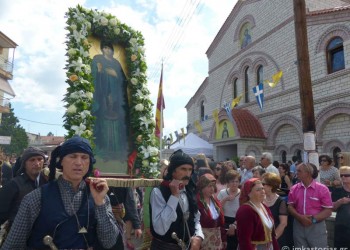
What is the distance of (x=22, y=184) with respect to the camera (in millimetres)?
3510

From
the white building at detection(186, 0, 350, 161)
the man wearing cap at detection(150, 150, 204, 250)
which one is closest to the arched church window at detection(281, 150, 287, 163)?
the white building at detection(186, 0, 350, 161)

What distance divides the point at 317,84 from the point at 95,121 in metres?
12.3

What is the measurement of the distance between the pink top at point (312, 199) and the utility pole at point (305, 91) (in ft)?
8.82

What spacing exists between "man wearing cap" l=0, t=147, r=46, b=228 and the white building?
9.05 m

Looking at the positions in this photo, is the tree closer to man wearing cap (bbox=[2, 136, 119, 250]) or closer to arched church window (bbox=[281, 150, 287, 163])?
arched church window (bbox=[281, 150, 287, 163])

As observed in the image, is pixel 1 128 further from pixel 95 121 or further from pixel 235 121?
pixel 95 121

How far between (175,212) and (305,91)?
5.81 metres

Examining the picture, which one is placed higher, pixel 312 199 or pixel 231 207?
pixel 312 199

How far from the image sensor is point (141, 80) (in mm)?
5379

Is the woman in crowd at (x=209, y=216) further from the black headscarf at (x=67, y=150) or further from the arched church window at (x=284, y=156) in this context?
the arched church window at (x=284, y=156)

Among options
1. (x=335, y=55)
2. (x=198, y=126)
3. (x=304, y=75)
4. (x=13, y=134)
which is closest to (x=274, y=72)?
(x=335, y=55)

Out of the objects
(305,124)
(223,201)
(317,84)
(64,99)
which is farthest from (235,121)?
(64,99)

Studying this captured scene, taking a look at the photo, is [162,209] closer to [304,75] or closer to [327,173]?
[327,173]

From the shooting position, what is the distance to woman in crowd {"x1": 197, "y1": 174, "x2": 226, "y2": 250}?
12.7 feet
